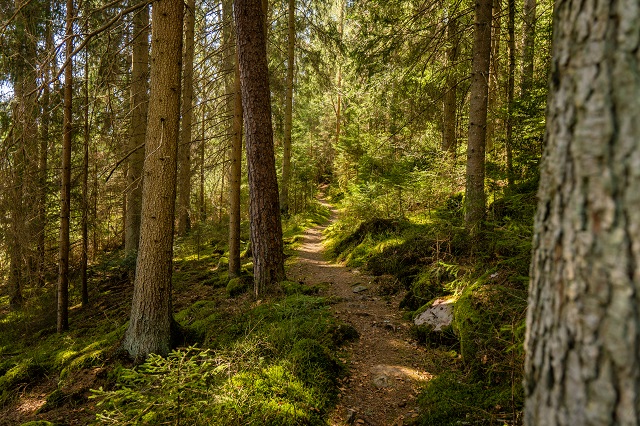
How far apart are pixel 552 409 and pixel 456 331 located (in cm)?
345

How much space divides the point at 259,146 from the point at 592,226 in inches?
224

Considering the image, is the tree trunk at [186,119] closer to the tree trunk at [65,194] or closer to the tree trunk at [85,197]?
the tree trunk at [85,197]

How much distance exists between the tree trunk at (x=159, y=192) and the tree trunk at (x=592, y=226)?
183 inches

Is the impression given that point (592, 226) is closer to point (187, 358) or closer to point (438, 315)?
point (438, 315)

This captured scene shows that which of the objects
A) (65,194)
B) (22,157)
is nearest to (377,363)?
(22,157)

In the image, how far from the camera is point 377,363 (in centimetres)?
433

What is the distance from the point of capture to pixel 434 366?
4.09 metres

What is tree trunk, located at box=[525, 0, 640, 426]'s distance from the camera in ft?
3.02

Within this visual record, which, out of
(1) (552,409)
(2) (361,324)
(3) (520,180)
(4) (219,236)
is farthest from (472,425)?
(4) (219,236)

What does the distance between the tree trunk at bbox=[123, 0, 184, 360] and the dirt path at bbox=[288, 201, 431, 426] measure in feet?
8.42

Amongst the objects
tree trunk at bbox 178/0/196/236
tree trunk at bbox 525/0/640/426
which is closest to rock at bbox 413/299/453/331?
tree trunk at bbox 525/0/640/426

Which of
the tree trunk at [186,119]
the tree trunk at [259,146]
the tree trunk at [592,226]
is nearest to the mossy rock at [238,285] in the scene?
the tree trunk at [259,146]

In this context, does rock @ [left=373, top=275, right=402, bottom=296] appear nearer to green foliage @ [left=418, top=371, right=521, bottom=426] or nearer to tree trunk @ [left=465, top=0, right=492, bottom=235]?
tree trunk @ [left=465, top=0, right=492, bottom=235]

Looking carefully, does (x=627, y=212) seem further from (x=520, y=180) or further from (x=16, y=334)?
(x=16, y=334)
